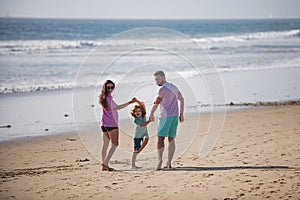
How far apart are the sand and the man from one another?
1.38 feet

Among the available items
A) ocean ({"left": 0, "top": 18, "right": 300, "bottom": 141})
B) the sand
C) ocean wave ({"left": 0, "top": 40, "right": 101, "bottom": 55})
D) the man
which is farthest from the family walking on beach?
ocean wave ({"left": 0, "top": 40, "right": 101, "bottom": 55})

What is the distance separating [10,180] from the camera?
24.5 ft

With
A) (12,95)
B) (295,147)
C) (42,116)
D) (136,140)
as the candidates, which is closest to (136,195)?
(136,140)

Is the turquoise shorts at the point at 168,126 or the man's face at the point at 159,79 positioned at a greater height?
the man's face at the point at 159,79

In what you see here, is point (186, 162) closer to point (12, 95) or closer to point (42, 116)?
point (42, 116)

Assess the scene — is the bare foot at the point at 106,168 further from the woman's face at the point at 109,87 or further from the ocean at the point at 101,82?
the ocean at the point at 101,82

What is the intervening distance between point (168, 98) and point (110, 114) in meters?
0.98

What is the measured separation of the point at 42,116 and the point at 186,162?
5868mm

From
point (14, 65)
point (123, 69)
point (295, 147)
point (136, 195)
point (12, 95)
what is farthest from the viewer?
point (14, 65)

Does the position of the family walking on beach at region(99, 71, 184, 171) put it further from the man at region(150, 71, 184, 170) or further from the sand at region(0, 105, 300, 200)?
the sand at region(0, 105, 300, 200)

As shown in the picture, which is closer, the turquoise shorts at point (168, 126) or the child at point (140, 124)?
the turquoise shorts at point (168, 126)

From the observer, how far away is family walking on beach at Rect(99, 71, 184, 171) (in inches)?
302

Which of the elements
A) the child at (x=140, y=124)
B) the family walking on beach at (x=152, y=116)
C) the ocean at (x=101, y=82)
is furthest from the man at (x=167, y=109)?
the ocean at (x=101, y=82)

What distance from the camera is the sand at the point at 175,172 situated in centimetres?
648
